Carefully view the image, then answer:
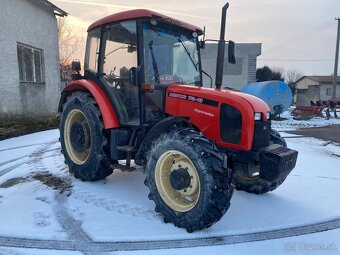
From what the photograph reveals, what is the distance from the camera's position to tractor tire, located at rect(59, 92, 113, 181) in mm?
4832

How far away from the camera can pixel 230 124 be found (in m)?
3.76

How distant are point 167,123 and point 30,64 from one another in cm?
1121

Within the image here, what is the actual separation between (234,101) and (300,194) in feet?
6.65

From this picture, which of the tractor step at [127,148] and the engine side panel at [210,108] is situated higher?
the engine side panel at [210,108]

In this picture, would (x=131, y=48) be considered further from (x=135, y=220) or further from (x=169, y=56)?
(x=135, y=220)

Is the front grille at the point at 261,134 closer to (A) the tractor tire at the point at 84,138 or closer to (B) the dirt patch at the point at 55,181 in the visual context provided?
(A) the tractor tire at the point at 84,138

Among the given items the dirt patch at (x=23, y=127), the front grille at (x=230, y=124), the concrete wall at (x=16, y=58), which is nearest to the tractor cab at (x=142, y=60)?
the front grille at (x=230, y=124)

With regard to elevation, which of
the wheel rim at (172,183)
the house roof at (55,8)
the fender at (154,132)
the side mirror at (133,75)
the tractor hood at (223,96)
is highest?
the house roof at (55,8)

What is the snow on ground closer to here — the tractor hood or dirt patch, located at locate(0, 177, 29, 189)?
the tractor hood

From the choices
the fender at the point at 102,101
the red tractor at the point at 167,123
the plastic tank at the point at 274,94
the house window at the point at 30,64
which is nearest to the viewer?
the red tractor at the point at 167,123

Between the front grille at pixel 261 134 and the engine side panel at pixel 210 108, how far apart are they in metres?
0.11

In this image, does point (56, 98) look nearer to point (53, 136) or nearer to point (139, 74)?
point (53, 136)

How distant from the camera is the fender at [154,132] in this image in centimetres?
389

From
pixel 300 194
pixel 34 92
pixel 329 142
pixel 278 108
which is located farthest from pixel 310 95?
pixel 300 194
